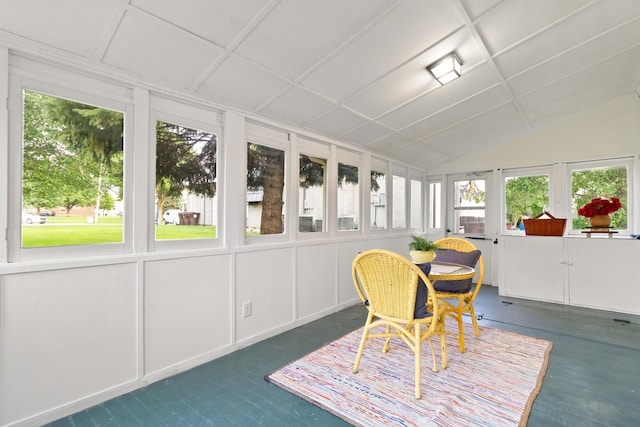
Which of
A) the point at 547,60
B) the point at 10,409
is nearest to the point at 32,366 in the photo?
the point at 10,409

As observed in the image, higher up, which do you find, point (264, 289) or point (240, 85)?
point (240, 85)

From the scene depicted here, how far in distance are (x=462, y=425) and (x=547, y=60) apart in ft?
9.99

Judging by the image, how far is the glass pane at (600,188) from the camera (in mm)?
4238

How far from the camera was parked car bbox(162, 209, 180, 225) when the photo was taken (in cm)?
235

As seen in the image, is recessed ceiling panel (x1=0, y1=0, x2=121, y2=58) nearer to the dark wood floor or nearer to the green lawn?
the green lawn

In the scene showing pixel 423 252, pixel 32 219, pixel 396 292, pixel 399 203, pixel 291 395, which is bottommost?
pixel 291 395

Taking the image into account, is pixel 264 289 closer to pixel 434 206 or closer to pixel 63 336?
pixel 63 336

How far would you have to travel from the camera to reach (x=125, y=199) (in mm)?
2109

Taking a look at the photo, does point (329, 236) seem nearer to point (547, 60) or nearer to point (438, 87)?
point (438, 87)

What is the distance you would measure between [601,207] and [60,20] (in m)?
5.41

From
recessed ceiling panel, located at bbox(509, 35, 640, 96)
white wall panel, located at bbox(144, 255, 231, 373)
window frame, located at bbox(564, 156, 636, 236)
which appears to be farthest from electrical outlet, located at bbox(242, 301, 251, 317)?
window frame, located at bbox(564, 156, 636, 236)

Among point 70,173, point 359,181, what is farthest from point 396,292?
point 359,181

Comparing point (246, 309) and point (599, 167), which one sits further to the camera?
point (599, 167)

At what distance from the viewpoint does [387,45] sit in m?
2.24
